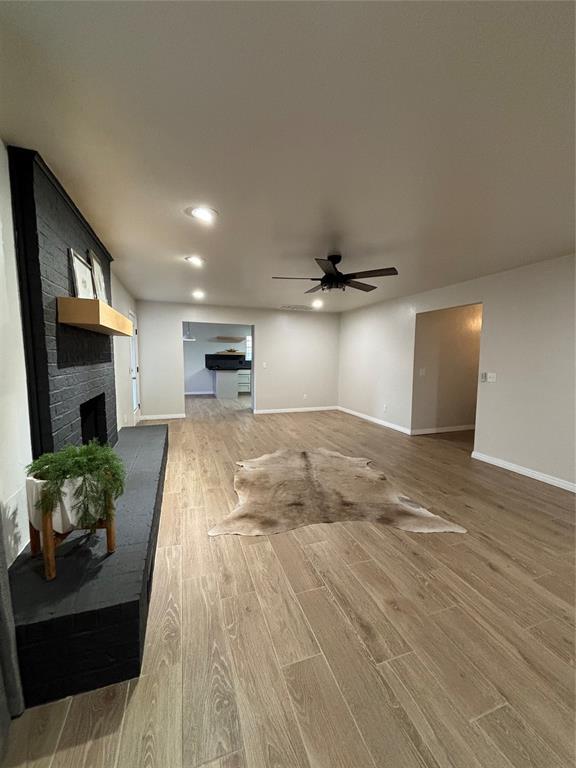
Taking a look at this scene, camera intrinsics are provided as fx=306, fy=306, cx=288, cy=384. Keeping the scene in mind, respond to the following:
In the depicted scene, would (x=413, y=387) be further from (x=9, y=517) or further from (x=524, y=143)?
(x=9, y=517)

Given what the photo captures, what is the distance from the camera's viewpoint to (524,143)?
1561mm

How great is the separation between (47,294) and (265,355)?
536 cm

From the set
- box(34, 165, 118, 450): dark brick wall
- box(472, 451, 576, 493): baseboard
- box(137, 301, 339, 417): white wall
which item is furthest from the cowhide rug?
box(137, 301, 339, 417): white wall

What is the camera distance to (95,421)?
3.16 meters

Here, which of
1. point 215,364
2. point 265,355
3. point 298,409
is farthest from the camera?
point 215,364

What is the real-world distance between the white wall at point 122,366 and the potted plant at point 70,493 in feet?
8.38

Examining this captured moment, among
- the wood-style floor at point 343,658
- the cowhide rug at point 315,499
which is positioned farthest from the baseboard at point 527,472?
the cowhide rug at point 315,499

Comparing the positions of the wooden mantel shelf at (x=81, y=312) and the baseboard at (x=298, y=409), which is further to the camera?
the baseboard at (x=298, y=409)

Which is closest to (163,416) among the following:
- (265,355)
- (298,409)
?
(265,355)

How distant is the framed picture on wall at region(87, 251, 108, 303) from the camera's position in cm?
273

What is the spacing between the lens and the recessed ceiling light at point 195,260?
347 cm

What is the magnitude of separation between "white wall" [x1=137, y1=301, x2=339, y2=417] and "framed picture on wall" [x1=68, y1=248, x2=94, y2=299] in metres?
3.83

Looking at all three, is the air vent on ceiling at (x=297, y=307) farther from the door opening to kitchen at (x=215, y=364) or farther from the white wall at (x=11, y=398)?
the white wall at (x=11, y=398)

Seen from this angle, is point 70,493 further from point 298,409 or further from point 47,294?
point 298,409
